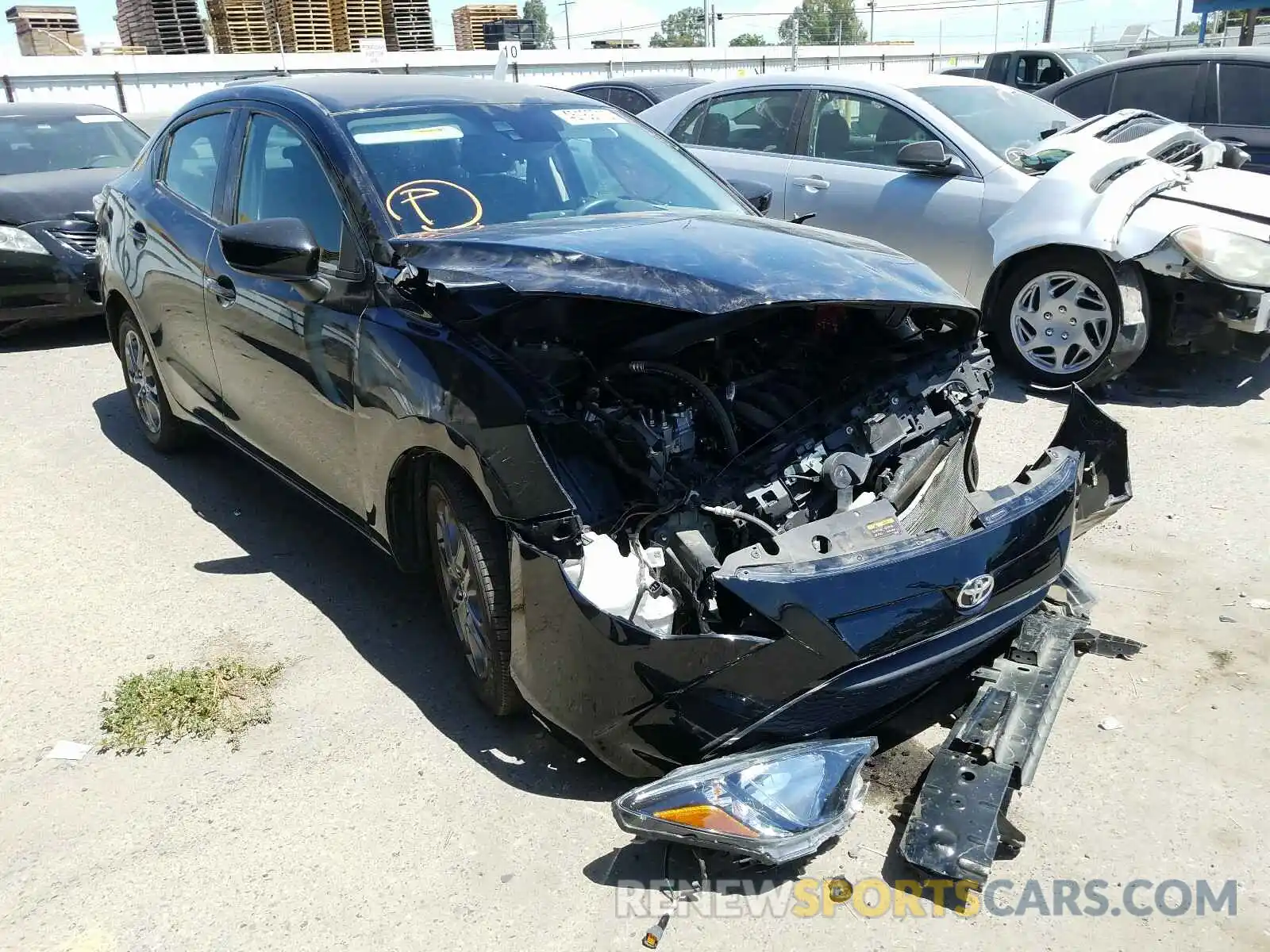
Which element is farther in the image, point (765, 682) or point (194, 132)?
point (194, 132)

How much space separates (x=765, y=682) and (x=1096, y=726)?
1.26 meters

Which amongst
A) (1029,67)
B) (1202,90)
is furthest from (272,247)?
(1029,67)

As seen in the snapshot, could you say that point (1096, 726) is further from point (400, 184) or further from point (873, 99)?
point (873, 99)

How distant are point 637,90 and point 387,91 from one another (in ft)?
28.1

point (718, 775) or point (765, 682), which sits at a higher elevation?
point (765, 682)

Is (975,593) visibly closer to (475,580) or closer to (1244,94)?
(475,580)

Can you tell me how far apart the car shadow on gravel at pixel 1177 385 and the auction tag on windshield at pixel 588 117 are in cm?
288

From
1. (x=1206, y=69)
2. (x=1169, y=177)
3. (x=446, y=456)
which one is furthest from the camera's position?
(x=1206, y=69)

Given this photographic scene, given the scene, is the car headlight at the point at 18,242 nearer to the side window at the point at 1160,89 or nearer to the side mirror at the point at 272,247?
the side mirror at the point at 272,247

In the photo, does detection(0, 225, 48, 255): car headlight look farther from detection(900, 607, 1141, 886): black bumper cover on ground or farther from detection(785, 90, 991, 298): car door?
detection(900, 607, 1141, 886): black bumper cover on ground

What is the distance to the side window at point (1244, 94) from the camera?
845cm

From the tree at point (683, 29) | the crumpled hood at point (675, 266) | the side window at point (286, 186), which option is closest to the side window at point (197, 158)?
the side window at point (286, 186)

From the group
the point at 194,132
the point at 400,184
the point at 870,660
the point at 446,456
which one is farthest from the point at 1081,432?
the point at 194,132

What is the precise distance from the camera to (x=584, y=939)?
2.42 meters
